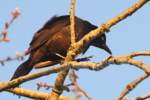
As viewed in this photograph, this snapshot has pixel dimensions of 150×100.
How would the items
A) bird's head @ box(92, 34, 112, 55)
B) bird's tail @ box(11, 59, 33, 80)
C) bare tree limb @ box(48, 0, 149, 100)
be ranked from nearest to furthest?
bare tree limb @ box(48, 0, 149, 100) → bird's tail @ box(11, 59, 33, 80) → bird's head @ box(92, 34, 112, 55)

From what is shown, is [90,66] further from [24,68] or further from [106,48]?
[106,48]

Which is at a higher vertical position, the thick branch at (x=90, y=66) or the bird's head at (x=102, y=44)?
the bird's head at (x=102, y=44)

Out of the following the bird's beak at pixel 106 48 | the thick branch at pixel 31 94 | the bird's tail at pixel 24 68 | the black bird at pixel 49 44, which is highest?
the bird's beak at pixel 106 48

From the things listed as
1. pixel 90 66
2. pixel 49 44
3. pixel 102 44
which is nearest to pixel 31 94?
pixel 49 44

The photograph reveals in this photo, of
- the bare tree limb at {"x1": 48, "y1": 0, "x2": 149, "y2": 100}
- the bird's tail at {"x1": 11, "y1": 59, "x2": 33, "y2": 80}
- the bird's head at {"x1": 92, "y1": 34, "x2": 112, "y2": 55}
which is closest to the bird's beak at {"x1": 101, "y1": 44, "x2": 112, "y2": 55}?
the bird's head at {"x1": 92, "y1": 34, "x2": 112, "y2": 55}

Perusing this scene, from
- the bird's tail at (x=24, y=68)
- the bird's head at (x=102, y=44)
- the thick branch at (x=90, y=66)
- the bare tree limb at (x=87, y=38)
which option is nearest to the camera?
the thick branch at (x=90, y=66)

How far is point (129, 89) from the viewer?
3.66m

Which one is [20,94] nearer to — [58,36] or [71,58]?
[71,58]

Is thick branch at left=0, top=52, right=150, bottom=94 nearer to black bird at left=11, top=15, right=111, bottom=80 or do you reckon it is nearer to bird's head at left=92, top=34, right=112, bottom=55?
black bird at left=11, top=15, right=111, bottom=80

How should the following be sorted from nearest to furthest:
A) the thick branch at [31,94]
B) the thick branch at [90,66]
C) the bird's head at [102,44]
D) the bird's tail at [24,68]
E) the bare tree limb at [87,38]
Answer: the thick branch at [90,66]
the bare tree limb at [87,38]
the thick branch at [31,94]
the bird's tail at [24,68]
the bird's head at [102,44]

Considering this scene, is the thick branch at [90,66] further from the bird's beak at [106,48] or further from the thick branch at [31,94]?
the bird's beak at [106,48]

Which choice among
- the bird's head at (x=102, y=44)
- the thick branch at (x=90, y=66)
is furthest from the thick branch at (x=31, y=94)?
the bird's head at (x=102, y=44)

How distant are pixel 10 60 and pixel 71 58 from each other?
26.1 inches

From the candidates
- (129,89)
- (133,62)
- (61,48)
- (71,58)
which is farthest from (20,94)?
(133,62)
